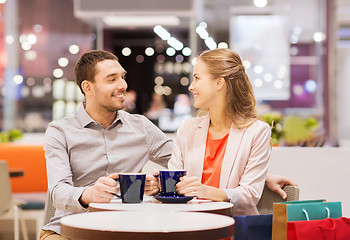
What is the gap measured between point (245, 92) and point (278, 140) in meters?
1.78

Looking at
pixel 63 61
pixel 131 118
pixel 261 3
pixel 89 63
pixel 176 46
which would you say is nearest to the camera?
pixel 89 63

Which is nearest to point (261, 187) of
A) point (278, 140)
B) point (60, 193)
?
point (60, 193)

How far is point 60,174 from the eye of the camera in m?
2.42

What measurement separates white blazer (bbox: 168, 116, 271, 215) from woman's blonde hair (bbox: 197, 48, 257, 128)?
0.30 feet

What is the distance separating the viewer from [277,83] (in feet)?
30.0

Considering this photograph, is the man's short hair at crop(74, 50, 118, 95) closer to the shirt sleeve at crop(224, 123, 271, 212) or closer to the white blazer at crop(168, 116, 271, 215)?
the white blazer at crop(168, 116, 271, 215)

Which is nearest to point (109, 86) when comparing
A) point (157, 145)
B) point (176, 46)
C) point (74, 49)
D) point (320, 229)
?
point (157, 145)

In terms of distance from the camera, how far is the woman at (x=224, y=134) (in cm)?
246

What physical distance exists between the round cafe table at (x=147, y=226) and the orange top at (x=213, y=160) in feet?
2.48

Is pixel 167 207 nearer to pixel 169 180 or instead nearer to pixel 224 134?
pixel 169 180

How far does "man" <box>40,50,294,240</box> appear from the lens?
2.54 meters

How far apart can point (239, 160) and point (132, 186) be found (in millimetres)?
647

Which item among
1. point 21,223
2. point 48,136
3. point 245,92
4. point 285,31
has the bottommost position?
point 21,223

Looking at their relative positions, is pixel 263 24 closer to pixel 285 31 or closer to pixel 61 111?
pixel 285 31
